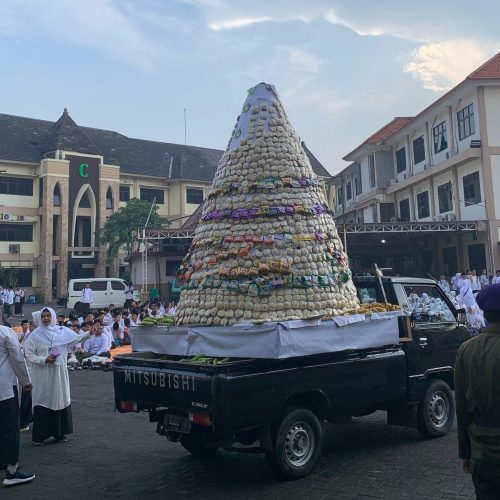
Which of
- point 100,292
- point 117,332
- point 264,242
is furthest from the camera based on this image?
point 100,292

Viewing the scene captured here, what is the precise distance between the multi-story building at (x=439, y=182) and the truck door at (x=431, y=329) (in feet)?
59.1

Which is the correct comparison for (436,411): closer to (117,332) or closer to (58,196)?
(117,332)

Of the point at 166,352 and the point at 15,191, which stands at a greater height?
the point at 15,191

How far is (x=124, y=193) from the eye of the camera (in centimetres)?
4506

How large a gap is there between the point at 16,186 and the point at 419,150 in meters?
28.5

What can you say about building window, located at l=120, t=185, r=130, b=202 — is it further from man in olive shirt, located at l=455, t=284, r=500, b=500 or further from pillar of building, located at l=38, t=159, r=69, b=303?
man in olive shirt, located at l=455, t=284, r=500, b=500

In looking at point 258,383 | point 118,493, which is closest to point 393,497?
point 258,383

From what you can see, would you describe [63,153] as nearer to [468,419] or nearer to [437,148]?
[437,148]

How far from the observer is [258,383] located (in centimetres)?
479

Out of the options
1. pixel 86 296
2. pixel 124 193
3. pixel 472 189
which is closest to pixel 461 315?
pixel 472 189

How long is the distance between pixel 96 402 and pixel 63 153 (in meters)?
33.7

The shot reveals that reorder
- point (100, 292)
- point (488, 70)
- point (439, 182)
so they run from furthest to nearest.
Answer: point (439, 182) → point (100, 292) → point (488, 70)

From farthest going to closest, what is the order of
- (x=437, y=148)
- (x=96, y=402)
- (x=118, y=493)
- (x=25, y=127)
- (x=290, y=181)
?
(x=25, y=127) → (x=437, y=148) → (x=96, y=402) → (x=290, y=181) → (x=118, y=493)

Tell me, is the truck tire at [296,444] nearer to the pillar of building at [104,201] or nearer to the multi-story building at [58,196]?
the multi-story building at [58,196]
